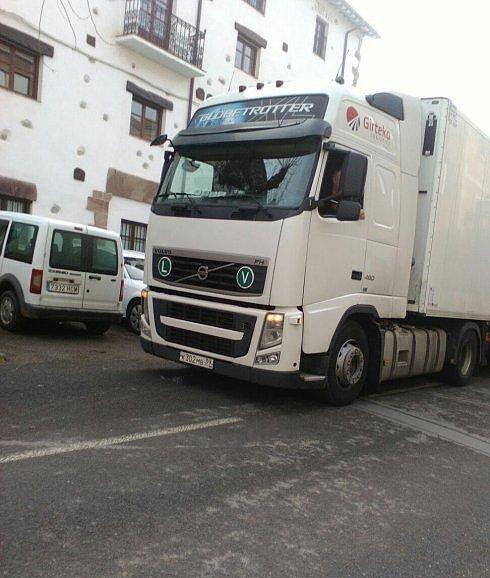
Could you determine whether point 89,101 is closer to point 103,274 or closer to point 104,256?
point 104,256

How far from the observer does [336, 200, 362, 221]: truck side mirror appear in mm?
5625

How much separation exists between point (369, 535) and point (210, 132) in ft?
14.3

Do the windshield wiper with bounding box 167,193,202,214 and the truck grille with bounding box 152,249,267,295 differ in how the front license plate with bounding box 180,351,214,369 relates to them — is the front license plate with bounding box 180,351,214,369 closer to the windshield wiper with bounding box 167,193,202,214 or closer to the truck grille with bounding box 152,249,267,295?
the truck grille with bounding box 152,249,267,295

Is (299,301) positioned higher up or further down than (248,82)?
further down

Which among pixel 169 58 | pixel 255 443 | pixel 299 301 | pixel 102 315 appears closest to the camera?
pixel 255 443

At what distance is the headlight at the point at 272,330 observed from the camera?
564 cm

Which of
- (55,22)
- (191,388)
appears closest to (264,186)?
(191,388)

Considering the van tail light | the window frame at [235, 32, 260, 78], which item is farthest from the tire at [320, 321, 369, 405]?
the window frame at [235, 32, 260, 78]

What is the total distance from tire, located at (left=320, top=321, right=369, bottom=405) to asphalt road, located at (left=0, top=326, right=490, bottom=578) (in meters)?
0.17

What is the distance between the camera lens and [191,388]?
22.0 ft

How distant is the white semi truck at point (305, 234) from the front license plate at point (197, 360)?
0.06 feet

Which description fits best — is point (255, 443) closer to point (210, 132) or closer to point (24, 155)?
point (210, 132)

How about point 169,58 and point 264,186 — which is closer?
point 264,186

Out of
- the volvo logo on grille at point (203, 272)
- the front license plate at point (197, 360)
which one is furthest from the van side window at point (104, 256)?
the volvo logo on grille at point (203, 272)
